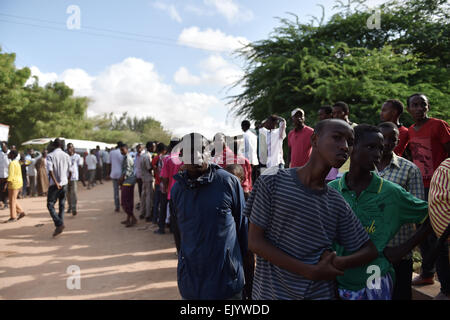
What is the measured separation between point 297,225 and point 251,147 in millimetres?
5173

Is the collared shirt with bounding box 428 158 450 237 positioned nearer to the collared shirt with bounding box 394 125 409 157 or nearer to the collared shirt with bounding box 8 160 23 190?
the collared shirt with bounding box 394 125 409 157

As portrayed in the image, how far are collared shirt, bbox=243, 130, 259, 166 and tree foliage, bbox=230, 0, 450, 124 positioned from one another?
425 cm

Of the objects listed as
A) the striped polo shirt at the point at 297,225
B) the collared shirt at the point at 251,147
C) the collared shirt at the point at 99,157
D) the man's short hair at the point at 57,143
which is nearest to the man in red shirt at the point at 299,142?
the collared shirt at the point at 251,147

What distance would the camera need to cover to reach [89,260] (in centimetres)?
566

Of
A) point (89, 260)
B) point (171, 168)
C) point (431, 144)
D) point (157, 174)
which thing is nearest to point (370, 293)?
point (431, 144)

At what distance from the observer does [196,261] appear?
218cm

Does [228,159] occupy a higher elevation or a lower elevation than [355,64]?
lower

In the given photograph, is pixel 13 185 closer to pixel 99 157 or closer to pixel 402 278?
pixel 402 278

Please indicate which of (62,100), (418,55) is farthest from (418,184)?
(62,100)

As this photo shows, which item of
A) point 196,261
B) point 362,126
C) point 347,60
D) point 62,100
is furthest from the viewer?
point 62,100

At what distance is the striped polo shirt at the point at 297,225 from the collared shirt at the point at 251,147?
4.98 metres

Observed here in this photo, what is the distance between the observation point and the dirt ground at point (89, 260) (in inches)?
170
